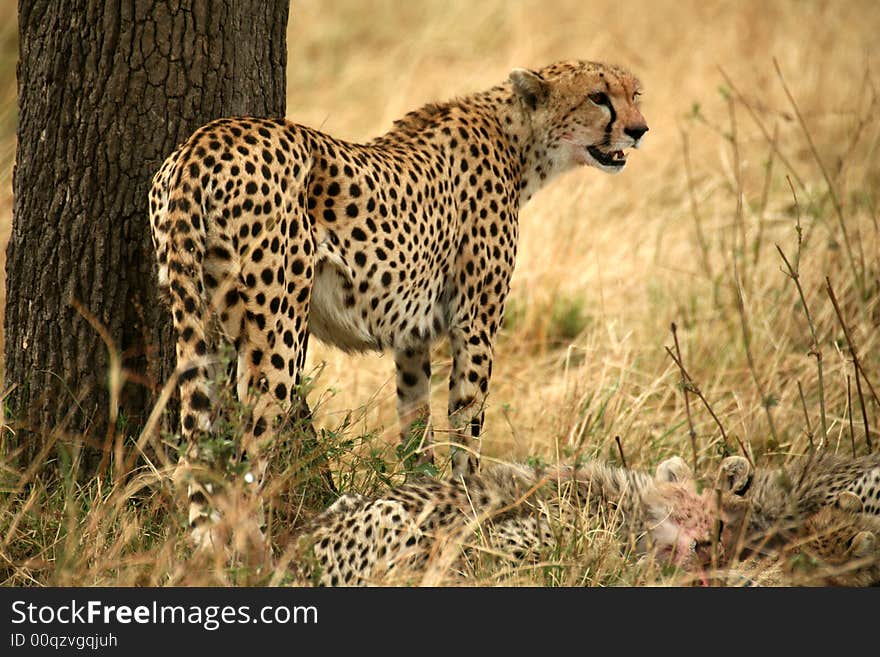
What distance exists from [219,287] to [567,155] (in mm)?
1839

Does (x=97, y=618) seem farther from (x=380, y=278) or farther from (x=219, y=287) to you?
(x=380, y=278)

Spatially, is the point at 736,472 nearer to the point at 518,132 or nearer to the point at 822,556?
the point at 822,556

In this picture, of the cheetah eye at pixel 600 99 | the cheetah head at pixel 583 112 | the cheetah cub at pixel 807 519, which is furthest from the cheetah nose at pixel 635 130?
the cheetah cub at pixel 807 519

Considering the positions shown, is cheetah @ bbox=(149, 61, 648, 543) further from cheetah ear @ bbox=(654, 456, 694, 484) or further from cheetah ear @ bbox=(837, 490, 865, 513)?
cheetah ear @ bbox=(837, 490, 865, 513)

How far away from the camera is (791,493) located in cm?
395

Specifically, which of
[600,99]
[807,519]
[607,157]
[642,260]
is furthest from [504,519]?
[642,260]

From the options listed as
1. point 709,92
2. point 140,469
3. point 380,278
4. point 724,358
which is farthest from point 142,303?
point 709,92

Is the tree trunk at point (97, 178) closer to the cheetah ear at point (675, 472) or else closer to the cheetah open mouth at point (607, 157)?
the cheetah open mouth at point (607, 157)

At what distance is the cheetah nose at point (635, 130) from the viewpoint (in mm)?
4758

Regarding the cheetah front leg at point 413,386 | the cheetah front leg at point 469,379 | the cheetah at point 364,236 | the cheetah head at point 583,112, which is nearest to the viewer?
the cheetah at point 364,236

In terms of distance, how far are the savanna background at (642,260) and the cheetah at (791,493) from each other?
0.24 m

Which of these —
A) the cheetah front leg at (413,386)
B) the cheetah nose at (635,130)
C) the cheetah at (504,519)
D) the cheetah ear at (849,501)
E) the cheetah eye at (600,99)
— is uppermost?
the cheetah eye at (600,99)

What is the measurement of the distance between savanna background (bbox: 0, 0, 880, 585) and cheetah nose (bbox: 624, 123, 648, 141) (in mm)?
651

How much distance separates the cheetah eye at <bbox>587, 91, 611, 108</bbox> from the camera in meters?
4.79
